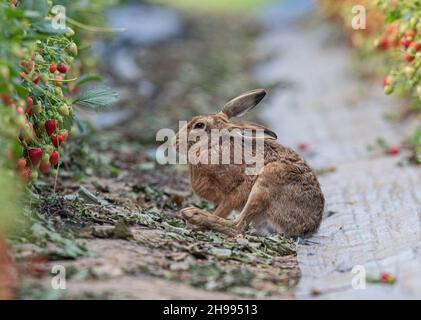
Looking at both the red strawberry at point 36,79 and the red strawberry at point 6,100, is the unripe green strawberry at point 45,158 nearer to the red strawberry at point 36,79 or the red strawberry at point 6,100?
the red strawberry at point 36,79

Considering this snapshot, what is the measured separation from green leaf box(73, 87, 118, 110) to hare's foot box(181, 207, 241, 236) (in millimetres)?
915

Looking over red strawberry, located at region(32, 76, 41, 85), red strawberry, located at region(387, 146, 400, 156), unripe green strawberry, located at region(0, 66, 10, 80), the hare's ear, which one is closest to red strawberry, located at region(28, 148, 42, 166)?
red strawberry, located at region(32, 76, 41, 85)

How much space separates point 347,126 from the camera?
9.05 metres

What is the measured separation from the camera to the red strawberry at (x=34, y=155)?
15.3 ft

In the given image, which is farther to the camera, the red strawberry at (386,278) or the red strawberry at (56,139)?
the red strawberry at (56,139)

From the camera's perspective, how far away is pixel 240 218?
537cm

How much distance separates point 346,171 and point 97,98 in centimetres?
287

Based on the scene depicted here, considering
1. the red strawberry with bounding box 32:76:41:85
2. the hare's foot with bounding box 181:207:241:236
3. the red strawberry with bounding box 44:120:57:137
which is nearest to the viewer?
the red strawberry with bounding box 32:76:41:85

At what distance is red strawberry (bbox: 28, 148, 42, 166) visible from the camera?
4.65m

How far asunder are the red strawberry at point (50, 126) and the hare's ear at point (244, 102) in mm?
1706

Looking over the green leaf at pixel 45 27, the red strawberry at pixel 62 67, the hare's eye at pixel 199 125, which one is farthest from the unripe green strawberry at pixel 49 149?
the hare's eye at pixel 199 125

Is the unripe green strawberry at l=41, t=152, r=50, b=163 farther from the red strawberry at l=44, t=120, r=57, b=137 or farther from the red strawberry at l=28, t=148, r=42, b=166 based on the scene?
the red strawberry at l=44, t=120, r=57, b=137

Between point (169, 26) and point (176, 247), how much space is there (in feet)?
37.5

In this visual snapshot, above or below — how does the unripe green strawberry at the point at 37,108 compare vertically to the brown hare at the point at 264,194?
above
